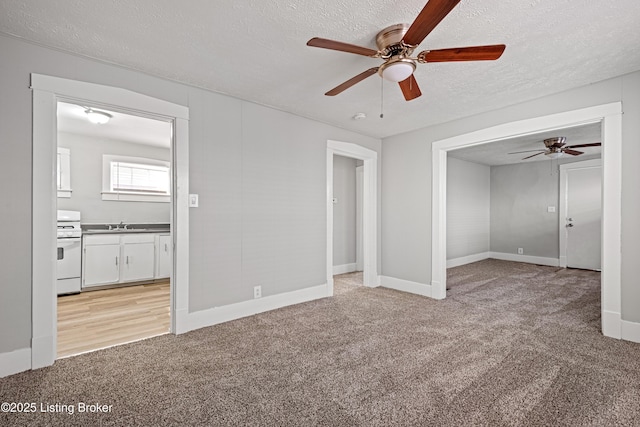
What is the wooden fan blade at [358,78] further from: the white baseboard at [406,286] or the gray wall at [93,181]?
the gray wall at [93,181]

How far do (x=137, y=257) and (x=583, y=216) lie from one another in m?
8.74

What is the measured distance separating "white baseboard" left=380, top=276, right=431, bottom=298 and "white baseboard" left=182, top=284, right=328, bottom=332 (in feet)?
3.87

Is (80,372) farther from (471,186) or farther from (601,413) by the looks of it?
(471,186)

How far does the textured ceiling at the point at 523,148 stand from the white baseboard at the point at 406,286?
85.8 inches

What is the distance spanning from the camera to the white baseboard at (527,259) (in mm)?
6682

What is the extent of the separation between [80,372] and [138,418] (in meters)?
0.89

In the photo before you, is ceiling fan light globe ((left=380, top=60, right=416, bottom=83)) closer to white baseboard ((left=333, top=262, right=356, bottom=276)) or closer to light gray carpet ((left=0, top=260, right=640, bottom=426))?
light gray carpet ((left=0, top=260, right=640, bottom=426))

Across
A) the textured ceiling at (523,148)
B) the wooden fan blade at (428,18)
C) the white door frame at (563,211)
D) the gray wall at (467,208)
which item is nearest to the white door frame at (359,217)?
the textured ceiling at (523,148)

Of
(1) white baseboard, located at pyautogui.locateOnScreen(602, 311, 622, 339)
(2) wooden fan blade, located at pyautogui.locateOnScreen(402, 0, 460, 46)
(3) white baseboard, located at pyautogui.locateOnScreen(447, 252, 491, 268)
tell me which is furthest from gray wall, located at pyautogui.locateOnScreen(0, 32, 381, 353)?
(3) white baseboard, located at pyautogui.locateOnScreen(447, 252, 491, 268)

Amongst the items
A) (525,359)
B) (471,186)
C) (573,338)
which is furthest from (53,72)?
(471,186)

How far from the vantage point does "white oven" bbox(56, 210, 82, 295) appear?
425 cm

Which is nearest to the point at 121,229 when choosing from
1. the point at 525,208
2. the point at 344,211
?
the point at 344,211

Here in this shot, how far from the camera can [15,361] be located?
2174mm

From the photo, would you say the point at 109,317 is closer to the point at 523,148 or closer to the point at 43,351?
the point at 43,351
